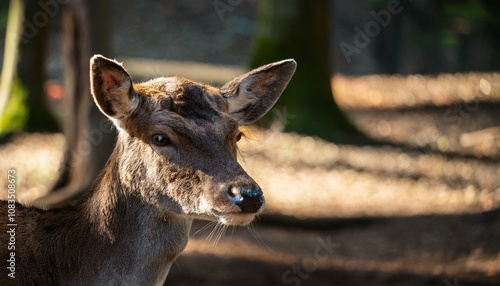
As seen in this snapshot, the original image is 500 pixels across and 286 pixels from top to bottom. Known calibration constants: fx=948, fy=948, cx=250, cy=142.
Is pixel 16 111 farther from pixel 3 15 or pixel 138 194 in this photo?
pixel 138 194

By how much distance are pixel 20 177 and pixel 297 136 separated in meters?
4.39

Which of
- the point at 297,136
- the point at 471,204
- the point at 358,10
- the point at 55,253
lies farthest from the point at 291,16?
the point at 358,10

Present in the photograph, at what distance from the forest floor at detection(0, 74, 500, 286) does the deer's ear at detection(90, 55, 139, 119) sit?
4.96 meters

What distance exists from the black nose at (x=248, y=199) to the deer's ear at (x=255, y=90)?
38.1 inches

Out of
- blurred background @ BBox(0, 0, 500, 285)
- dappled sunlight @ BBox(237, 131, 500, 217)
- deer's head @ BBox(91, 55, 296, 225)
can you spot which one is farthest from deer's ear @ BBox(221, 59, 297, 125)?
dappled sunlight @ BBox(237, 131, 500, 217)

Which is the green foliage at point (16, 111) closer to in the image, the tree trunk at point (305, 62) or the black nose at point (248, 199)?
the tree trunk at point (305, 62)

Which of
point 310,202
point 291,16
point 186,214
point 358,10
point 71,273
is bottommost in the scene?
point 358,10

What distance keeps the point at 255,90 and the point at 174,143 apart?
2.84 feet

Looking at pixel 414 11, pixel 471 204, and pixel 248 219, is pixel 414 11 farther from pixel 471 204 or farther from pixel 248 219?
pixel 248 219

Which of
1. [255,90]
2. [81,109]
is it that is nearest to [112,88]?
[255,90]

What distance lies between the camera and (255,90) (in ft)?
20.3

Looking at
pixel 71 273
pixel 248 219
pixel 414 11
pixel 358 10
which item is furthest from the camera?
pixel 358 10

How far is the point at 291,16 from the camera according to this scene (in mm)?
15281

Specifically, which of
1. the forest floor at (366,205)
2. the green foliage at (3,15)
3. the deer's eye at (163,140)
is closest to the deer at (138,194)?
the deer's eye at (163,140)
